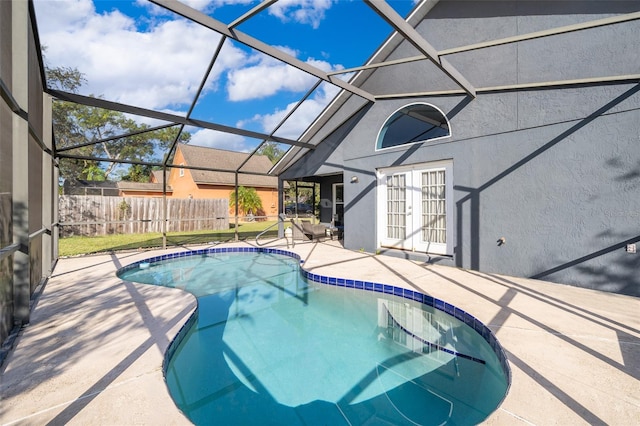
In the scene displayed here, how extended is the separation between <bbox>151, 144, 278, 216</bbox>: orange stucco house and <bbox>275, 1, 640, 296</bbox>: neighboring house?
1423cm

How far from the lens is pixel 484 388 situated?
2527 mm

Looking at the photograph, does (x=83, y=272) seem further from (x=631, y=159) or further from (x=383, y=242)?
(x=631, y=159)

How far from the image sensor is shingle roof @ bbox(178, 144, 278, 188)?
70.4ft

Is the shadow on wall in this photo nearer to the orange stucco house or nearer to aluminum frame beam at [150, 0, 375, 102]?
aluminum frame beam at [150, 0, 375, 102]

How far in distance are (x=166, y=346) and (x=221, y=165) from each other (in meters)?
22.5

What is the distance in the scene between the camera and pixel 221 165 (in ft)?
77.6

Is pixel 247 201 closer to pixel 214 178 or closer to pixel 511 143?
pixel 214 178

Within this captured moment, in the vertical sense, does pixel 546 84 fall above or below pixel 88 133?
Result: below

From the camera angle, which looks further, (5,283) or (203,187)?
(203,187)

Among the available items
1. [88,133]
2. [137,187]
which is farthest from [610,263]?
[88,133]

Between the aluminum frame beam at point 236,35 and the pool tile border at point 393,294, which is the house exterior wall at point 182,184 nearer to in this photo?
the pool tile border at point 393,294

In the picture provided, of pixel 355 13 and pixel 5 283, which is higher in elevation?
pixel 355 13

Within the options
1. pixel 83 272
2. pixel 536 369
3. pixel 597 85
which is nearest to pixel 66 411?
pixel 536 369

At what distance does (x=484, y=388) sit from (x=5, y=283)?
4.66 metres
